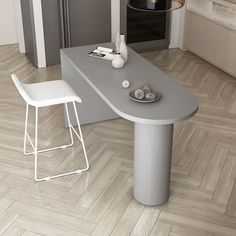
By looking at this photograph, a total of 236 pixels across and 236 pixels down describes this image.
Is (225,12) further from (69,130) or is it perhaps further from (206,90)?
(69,130)

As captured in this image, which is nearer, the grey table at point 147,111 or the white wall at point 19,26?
the grey table at point 147,111

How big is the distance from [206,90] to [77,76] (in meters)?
1.76

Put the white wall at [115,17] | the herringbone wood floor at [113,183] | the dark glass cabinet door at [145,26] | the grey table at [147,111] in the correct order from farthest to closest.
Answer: the dark glass cabinet door at [145,26] < the white wall at [115,17] < the herringbone wood floor at [113,183] < the grey table at [147,111]

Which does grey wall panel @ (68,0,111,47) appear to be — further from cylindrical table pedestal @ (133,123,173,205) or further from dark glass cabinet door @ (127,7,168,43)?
cylindrical table pedestal @ (133,123,173,205)

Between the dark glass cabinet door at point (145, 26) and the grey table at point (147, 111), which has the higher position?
the grey table at point (147, 111)

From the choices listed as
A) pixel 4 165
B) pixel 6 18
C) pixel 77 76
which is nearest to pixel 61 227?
pixel 4 165

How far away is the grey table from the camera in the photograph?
2.93m

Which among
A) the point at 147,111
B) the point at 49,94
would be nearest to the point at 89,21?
the point at 49,94

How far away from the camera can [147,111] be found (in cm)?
294

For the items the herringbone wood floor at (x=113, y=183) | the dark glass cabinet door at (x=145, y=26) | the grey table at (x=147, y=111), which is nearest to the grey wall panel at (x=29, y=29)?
the herringbone wood floor at (x=113, y=183)

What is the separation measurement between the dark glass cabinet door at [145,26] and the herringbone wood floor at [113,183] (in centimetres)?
179

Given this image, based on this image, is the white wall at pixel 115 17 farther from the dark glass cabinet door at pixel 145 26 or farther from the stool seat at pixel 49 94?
the stool seat at pixel 49 94

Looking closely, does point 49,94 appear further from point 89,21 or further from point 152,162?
point 89,21

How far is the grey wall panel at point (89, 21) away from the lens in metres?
5.71
